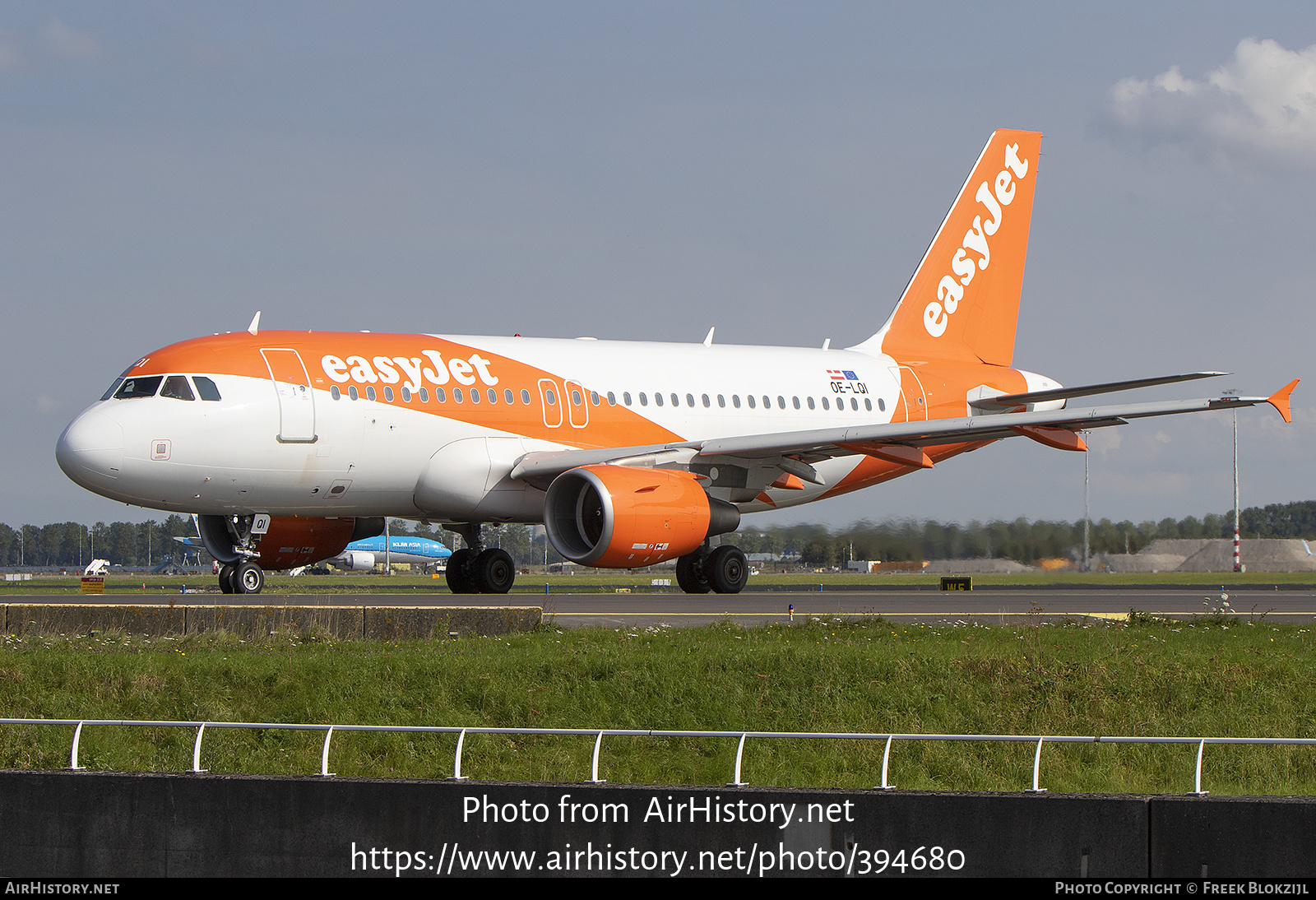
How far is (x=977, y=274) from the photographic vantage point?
1260 inches

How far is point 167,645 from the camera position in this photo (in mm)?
16391

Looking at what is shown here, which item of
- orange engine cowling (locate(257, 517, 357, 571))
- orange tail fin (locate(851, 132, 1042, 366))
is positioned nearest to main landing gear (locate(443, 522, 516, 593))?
orange engine cowling (locate(257, 517, 357, 571))

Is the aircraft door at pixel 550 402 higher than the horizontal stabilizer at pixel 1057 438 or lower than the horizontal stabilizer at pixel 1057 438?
higher

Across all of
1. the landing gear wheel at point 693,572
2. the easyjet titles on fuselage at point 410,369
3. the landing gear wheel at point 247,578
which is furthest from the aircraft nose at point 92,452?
the landing gear wheel at point 693,572

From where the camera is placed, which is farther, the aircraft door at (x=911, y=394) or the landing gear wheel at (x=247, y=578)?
the aircraft door at (x=911, y=394)

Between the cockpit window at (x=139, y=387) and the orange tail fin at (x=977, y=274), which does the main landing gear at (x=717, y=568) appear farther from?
the cockpit window at (x=139, y=387)

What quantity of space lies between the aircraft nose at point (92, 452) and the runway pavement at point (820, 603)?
7.30 ft

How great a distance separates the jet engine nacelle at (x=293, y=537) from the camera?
25.3 meters

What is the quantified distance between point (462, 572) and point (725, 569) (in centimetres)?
487

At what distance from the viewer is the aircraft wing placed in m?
22.8

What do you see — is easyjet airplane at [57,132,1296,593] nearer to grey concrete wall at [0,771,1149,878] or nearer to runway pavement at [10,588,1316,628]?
runway pavement at [10,588,1316,628]

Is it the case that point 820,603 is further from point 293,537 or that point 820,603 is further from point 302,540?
point 293,537

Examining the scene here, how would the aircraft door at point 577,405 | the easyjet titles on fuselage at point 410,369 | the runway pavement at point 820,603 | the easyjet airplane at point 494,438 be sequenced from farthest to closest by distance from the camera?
the aircraft door at point 577,405 < the easyjet titles on fuselage at point 410,369 < the easyjet airplane at point 494,438 < the runway pavement at point 820,603
